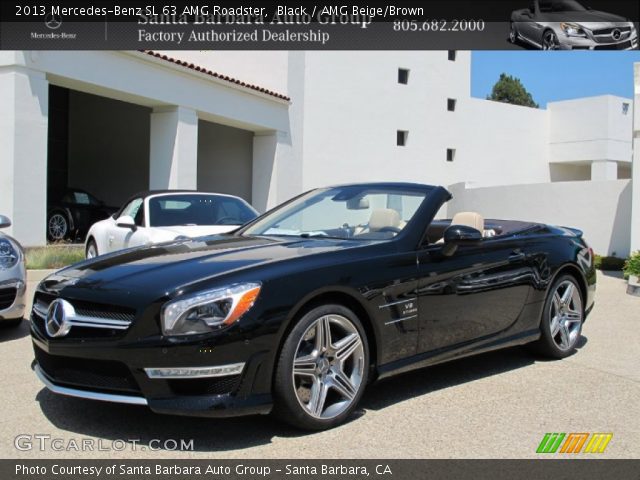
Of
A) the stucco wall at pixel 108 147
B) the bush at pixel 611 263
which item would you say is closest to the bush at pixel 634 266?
the bush at pixel 611 263

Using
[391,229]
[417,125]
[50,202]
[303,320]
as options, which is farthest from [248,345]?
[417,125]

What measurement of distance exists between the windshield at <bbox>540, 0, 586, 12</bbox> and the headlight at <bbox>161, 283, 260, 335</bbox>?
1821 centimetres

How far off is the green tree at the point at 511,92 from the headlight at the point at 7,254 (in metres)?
72.6

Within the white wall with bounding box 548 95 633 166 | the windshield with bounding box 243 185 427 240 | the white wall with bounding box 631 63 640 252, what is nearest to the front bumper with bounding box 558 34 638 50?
the white wall with bounding box 631 63 640 252

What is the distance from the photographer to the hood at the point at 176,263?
12.0 feet

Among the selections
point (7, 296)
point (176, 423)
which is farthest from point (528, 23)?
point (176, 423)

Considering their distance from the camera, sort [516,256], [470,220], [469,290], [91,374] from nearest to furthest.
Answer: [91,374]
[469,290]
[516,256]
[470,220]

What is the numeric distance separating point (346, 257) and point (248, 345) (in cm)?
A: 90

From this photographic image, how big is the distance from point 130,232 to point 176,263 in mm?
4982

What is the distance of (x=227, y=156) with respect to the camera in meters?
20.3

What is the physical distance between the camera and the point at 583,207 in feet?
57.0

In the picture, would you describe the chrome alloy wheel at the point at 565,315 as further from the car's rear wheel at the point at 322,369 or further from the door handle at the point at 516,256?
the car's rear wheel at the point at 322,369

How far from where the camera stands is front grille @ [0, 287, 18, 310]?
19.3ft
